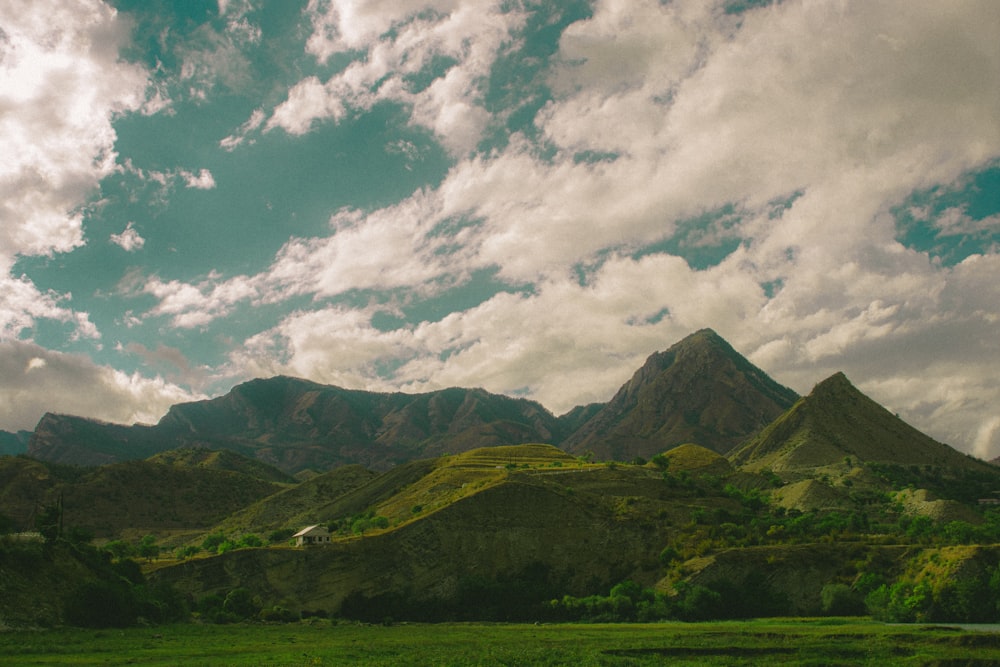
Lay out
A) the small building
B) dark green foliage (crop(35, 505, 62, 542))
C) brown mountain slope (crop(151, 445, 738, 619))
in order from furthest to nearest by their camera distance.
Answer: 1. the small building
2. brown mountain slope (crop(151, 445, 738, 619))
3. dark green foliage (crop(35, 505, 62, 542))

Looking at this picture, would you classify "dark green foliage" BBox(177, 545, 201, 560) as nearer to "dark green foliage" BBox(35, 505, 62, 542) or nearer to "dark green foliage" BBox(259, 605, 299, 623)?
"dark green foliage" BBox(259, 605, 299, 623)

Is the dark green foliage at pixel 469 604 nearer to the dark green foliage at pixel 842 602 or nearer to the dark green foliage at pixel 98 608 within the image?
the dark green foliage at pixel 98 608

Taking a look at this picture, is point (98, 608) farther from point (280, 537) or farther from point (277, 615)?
point (280, 537)

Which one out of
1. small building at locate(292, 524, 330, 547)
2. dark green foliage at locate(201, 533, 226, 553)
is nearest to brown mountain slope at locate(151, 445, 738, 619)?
small building at locate(292, 524, 330, 547)

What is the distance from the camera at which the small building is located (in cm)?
11167

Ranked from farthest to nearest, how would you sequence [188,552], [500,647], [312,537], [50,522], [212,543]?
[212,543] → [188,552] → [312,537] → [50,522] → [500,647]

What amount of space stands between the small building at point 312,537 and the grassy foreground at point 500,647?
147 ft

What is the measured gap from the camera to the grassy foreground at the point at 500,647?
4534cm

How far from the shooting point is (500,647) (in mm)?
54219

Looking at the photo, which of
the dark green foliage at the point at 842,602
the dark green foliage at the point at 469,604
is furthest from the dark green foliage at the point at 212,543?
the dark green foliage at the point at 842,602

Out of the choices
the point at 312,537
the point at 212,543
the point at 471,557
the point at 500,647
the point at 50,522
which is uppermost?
the point at 50,522

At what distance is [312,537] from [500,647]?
66.7m

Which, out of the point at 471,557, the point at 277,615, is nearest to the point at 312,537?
the point at 277,615

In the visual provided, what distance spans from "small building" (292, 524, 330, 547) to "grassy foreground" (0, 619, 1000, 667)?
44748mm
